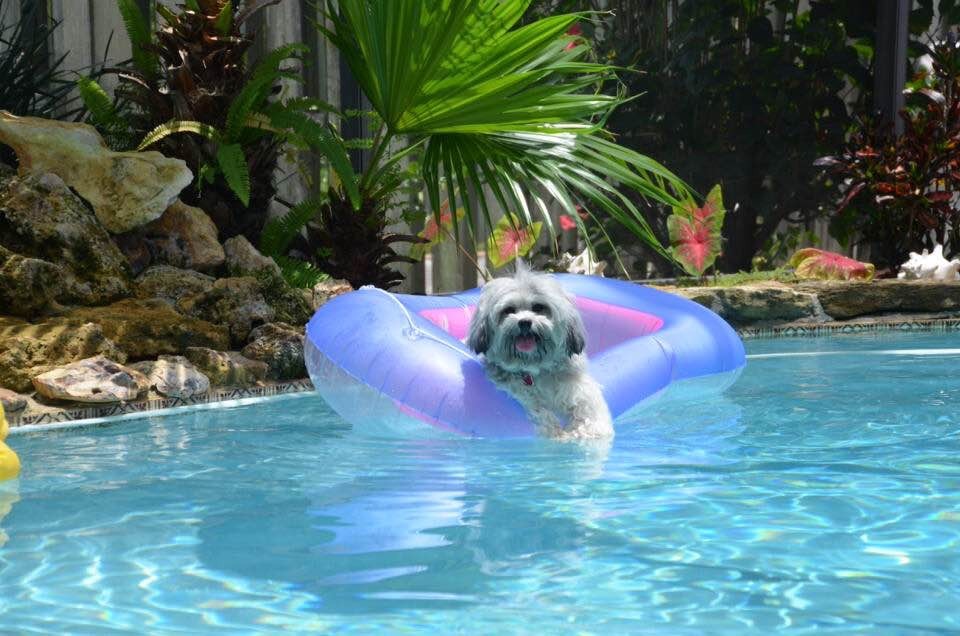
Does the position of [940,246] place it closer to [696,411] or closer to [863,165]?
[863,165]

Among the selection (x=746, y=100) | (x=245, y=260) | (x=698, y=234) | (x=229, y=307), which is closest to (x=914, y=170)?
(x=746, y=100)

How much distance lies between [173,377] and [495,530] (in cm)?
340

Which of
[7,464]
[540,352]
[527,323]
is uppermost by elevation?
[527,323]

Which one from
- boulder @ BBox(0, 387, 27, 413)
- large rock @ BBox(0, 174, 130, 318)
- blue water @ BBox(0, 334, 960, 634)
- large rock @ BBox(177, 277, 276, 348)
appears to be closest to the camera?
blue water @ BBox(0, 334, 960, 634)

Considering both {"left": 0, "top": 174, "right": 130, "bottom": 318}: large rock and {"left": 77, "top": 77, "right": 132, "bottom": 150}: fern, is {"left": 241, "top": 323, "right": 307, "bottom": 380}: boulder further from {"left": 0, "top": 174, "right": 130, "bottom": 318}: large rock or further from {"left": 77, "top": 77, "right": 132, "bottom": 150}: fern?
{"left": 77, "top": 77, "right": 132, "bottom": 150}: fern

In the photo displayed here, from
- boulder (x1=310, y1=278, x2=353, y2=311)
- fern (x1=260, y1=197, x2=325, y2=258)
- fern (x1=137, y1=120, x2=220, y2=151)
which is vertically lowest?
boulder (x1=310, y1=278, x2=353, y2=311)

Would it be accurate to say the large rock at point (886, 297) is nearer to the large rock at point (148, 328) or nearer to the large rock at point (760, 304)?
the large rock at point (760, 304)

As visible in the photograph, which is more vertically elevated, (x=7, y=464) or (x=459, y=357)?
(x=459, y=357)

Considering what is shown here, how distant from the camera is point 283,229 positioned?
337 inches

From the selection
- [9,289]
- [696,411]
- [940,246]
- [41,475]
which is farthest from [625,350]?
[940,246]

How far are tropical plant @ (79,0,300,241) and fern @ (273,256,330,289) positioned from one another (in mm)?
451

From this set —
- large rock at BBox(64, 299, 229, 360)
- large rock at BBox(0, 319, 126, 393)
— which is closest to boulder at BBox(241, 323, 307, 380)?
large rock at BBox(64, 299, 229, 360)

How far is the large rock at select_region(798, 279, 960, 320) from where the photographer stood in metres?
9.81

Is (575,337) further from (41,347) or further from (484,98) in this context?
(484,98)
